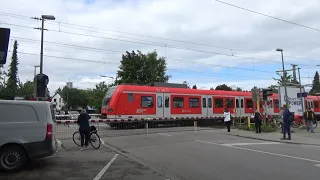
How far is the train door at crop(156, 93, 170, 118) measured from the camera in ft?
90.6

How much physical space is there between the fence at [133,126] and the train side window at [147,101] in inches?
50.6

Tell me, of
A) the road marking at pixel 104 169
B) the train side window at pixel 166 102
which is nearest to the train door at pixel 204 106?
the train side window at pixel 166 102

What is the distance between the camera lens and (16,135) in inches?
347

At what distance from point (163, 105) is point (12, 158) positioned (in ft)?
64.2

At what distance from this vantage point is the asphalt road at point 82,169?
8.05 metres

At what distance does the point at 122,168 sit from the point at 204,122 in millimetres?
22290

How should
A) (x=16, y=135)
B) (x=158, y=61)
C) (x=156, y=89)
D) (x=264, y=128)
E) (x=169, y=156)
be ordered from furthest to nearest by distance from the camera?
(x=158, y=61) → (x=156, y=89) → (x=264, y=128) → (x=169, y=156) → (x=16, y=135)

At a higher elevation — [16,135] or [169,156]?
[16,135]

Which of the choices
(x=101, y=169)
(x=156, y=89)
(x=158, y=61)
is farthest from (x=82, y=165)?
(x=158, y=61)

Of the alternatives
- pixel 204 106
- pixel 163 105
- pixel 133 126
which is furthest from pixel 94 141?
pixel 204 106

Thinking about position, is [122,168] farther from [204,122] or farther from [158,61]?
[158,61]

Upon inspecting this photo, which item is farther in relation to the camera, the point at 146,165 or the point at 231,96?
the point at 231,96

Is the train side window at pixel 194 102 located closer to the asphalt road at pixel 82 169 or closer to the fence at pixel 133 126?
the fence at pixel 133 126

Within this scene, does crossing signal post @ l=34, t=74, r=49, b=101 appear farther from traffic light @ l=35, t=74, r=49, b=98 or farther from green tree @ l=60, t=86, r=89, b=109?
green tree @ l=60, t=86, r=89, b=109
